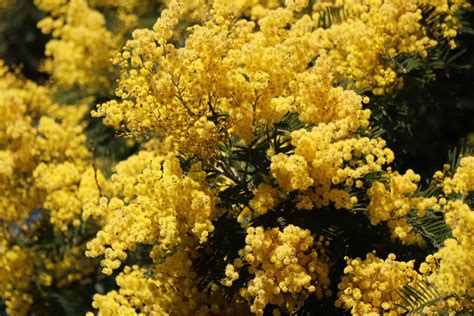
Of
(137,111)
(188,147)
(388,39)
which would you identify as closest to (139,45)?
(137,111)

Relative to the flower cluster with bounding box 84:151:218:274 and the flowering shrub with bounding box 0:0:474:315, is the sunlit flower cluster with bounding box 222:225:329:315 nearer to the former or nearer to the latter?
the flowering shrub with bounding box 0:0:474:315

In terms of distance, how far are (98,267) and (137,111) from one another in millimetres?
1957

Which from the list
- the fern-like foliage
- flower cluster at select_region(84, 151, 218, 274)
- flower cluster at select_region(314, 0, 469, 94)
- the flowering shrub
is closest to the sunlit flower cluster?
the flowering shrub

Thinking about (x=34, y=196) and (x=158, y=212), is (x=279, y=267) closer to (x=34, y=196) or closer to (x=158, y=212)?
(x=158, y=212)

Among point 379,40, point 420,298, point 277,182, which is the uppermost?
point 379,40

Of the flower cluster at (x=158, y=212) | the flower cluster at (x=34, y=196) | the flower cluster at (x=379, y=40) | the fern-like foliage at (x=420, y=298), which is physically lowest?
the flower cluster at (x=34, y=196)

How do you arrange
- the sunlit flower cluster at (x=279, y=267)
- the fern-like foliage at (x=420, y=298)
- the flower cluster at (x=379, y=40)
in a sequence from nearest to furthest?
the fern-like foliage at (x=420, y=298) < the sunlit flower cluster at (x=279, y=267) < the flower cluster at (x=379, y=40)

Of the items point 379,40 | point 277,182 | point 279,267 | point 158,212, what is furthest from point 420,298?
point 379,40

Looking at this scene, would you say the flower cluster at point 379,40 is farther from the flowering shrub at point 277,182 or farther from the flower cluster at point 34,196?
→ the flower cluster at point 34,196

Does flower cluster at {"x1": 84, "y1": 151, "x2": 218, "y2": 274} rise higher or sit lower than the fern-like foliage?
higher

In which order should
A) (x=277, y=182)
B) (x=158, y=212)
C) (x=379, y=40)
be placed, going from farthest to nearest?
1. (x=379, y=40)
2. (x=277, y=182)
3. (x=158, y=212)

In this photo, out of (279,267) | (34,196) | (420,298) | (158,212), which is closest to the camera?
(420,298)

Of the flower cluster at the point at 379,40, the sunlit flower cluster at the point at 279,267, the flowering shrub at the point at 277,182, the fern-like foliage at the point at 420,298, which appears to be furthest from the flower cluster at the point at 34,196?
the fern-like foliage at the point at 420,298

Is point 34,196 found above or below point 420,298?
below
